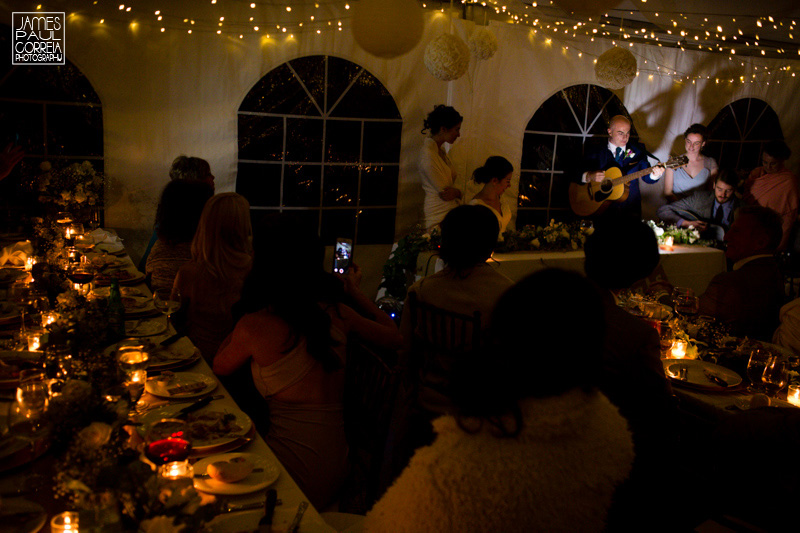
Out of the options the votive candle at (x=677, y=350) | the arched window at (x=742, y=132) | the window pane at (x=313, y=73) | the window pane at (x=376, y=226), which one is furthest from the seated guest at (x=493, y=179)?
the arched window at (x=742, y=132)

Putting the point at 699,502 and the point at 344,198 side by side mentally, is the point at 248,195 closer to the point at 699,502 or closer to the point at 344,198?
the point at 344,198

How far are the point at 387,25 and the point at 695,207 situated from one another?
4596 millimetres

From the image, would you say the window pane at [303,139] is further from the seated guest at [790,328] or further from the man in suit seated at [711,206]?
the man in suit seated at [711,206]

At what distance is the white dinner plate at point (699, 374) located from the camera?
2516 millimetres

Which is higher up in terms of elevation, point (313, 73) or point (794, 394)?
point (313, 73)

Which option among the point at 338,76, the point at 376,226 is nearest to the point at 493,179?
the point at 376,226

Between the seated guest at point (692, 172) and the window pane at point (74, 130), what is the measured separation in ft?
20.1

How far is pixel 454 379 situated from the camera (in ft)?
4.29

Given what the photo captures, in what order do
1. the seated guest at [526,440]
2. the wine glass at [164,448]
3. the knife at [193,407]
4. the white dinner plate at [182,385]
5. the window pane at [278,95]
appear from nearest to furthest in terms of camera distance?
1. the seated guest at [526,440]
2. the wine glass at [164,448]
3. the knife at [193,407]
4. the white dinner plate at [182,385]
5. the window pane at [278,95]

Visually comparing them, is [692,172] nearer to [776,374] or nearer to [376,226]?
[376,226]

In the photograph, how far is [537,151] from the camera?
6.84 metres

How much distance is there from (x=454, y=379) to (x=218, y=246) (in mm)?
1904

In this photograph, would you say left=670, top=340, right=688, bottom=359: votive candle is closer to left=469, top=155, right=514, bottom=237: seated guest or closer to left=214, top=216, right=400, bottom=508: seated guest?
left=214, top=216, right=400, bottom=508: seated guest

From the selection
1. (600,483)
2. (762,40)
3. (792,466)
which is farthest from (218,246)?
(762,40)
